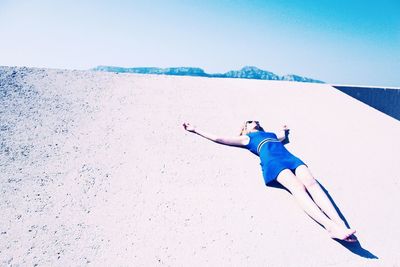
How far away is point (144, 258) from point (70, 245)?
652mm

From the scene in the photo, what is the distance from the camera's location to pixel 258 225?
3.09 m

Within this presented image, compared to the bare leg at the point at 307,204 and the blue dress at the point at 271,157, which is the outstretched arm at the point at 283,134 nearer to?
the blue dress at the point at 271,157

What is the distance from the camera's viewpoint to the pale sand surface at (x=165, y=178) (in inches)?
107

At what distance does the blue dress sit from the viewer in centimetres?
355

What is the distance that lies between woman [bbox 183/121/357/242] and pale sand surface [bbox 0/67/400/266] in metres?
0.13

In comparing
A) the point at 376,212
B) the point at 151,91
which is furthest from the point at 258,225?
the point at 151,91

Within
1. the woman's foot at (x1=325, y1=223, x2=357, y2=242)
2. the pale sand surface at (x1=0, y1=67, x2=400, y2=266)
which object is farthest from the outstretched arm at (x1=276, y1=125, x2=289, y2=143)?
the woman's foot at (x1=325, y1=223, x2=357, y2=242)

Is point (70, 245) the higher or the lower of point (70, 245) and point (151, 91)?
the lower

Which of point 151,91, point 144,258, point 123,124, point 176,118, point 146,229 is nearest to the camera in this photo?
point 144,258

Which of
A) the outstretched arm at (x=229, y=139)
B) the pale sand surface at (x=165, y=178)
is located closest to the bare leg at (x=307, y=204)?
the pale sand surface at (x=165, y=178)

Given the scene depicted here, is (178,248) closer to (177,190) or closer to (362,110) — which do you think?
(177,190)

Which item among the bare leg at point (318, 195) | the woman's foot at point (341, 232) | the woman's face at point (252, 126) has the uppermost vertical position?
the woman's face at point (252, 126)

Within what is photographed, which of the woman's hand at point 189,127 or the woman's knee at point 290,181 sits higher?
the woman's hand at point 189,127

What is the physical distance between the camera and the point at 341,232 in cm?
284
